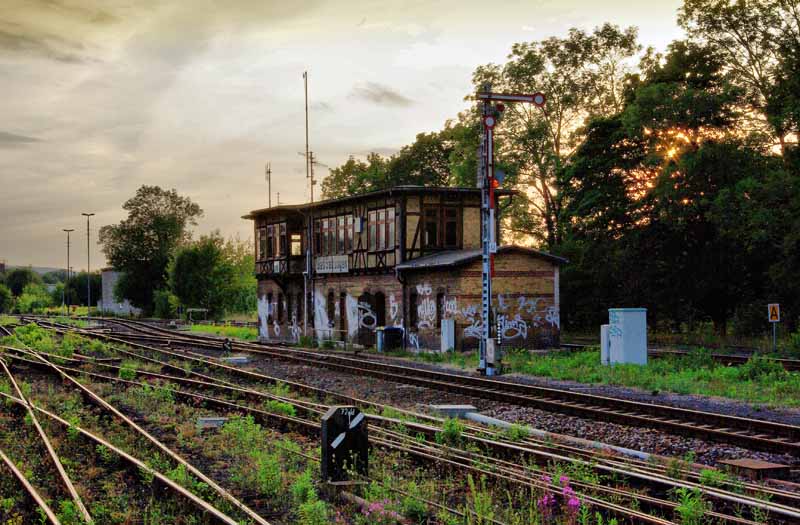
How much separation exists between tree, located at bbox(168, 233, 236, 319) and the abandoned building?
25.7 m

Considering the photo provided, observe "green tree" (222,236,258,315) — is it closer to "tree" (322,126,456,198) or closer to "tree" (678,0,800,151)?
"tree" (322,126,456,198)

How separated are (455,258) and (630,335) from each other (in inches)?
359

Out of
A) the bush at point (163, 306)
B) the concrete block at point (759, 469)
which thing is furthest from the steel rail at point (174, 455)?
the bush at point (163, 306)

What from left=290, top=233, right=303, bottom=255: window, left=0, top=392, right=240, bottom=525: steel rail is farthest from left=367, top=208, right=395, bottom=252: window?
left=0, top=392, right=240, bottom=525: steel rail

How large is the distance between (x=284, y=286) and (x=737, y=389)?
31.1m

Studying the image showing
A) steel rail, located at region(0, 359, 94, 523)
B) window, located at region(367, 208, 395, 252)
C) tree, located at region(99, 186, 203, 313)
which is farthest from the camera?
tree, located at region(99, 186, 203, 313)

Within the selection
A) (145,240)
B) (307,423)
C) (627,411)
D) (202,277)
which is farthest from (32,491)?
(145,240)

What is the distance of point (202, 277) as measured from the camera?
72688 millimetres

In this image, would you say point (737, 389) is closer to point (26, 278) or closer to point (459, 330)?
point (459, 330)

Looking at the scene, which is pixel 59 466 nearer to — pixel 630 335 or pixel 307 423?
pixel 307 423

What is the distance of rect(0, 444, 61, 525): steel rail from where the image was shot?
26.8 ft

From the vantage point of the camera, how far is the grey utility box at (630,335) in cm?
2344

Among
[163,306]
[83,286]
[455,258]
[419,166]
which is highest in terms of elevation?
[419,166]

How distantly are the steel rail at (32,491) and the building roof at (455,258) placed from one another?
2008cm
